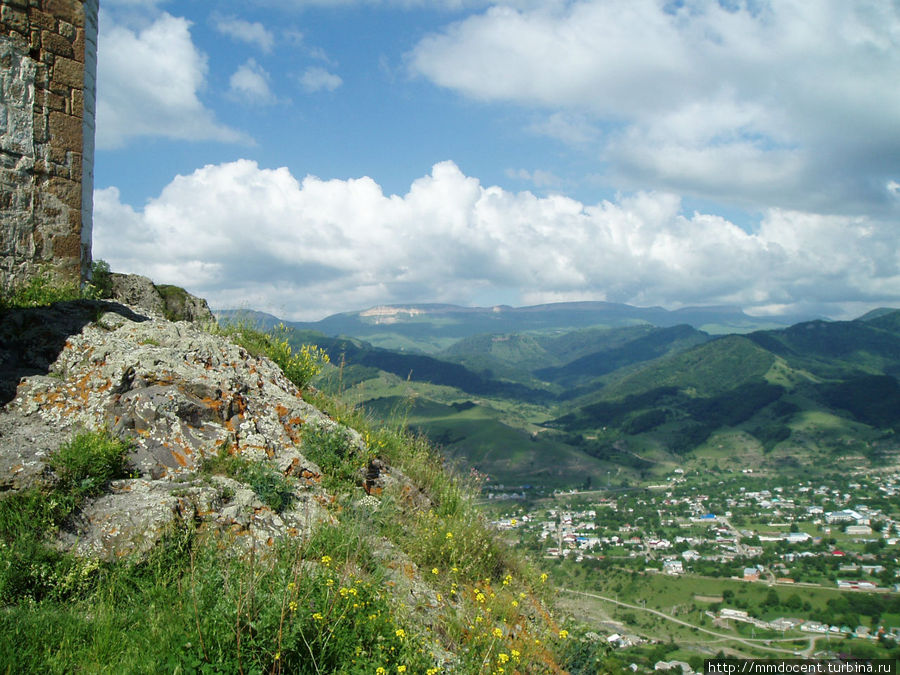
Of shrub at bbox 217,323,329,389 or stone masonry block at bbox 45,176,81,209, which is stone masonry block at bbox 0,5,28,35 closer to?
stone masonry block at bbox 45,176,81,209

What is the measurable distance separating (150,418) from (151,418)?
11 mm

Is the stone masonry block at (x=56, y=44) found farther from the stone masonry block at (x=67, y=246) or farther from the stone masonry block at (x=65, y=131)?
the stone masonry block at (x=67, y=246)

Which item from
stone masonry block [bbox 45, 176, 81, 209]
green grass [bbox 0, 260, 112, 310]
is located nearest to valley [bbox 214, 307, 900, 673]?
green grass [bbox 0, 260, 112, 310]

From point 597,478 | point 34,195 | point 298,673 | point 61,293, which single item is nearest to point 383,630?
point 298,673

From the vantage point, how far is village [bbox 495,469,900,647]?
1925 inches

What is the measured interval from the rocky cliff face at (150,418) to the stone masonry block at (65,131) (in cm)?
318

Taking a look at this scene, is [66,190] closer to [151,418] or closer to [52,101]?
[52,101]

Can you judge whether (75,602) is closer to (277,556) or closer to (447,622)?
(277,556)

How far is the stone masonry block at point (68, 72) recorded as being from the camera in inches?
341

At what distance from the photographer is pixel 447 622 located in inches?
186

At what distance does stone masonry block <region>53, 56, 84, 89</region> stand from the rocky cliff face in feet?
13.5

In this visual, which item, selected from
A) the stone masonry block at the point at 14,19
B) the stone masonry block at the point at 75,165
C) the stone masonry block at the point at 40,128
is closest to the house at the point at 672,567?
the stone masonry block at the point at 75,165

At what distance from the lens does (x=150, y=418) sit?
5996mm

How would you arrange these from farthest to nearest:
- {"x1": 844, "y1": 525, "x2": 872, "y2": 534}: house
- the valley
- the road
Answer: {"x1": 844, "y1": 525, "x2": 872, "y2": 534}: house, the road, the valley
